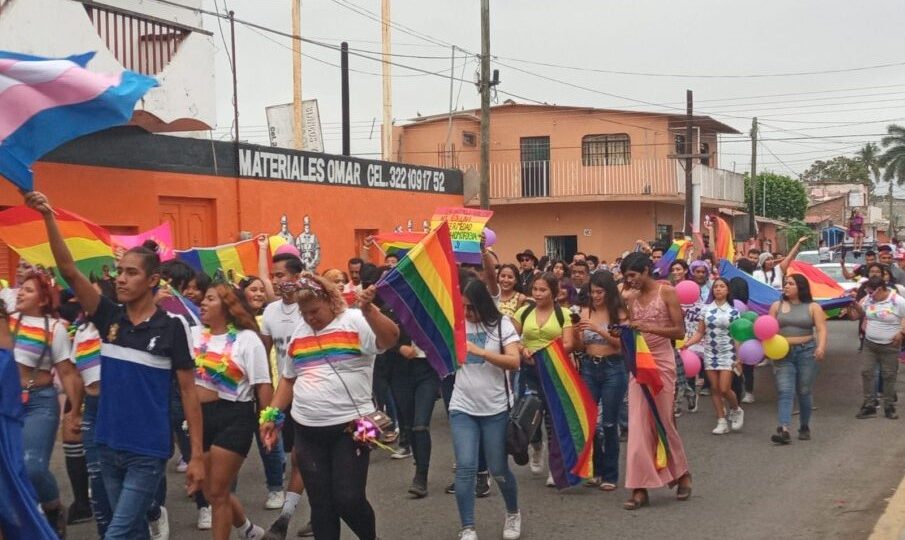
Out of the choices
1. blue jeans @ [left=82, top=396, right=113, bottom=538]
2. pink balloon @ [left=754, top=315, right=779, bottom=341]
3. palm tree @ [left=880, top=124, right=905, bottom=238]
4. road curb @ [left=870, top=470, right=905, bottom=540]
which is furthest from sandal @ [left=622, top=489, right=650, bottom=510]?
palm tree @ [left=880, top=124, right=905, bottom=238]

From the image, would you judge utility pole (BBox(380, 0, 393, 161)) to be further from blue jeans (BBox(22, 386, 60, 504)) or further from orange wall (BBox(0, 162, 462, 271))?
blue jeans (BBox(22, 386, 60, 504))

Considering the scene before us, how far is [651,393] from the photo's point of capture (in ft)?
27.4

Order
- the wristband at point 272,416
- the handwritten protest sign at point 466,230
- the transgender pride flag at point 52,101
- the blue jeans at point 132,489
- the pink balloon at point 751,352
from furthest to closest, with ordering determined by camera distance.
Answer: the handwritten protest sign at point 466,230 → the pink balloon at point 751,352 → the wristband at point 272,416 → the transgender pride flag at point 52,101 → the blue jeans at point 132,489

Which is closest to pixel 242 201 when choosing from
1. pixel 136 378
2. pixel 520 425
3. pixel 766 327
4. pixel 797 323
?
pixel 766 327

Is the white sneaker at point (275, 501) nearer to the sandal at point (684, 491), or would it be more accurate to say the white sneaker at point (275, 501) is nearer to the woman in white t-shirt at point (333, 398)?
the woman in white t-shirt at point (333, 398)

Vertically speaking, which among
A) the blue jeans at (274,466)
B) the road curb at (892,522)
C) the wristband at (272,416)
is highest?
the wristband at (272,416)

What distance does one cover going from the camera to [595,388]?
886 cm

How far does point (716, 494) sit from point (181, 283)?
4.29m

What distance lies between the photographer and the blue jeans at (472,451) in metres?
6.94

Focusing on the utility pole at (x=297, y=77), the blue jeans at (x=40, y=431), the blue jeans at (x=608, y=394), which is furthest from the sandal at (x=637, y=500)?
the utility pole at (x=297, y=77)

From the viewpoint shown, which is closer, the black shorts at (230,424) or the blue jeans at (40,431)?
the black shorts at (230,424)

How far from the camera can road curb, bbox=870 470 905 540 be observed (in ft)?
23.7

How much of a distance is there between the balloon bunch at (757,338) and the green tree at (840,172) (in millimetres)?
90744

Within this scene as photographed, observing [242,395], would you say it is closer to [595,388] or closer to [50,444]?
[50,444]
